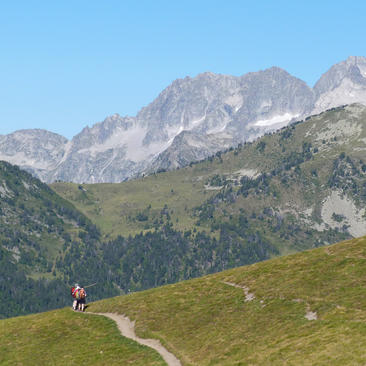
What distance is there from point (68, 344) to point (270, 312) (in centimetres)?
2455

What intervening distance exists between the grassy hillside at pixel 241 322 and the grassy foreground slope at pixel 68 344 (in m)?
0.14

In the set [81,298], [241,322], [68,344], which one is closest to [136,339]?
[68,344]

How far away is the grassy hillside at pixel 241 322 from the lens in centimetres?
5553

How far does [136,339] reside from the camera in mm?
71688

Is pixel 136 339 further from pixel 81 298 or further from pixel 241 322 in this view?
pixel 81 298

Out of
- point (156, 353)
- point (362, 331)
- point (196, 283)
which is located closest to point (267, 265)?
point (196, 283)

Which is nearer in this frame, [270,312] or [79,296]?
[270,312]

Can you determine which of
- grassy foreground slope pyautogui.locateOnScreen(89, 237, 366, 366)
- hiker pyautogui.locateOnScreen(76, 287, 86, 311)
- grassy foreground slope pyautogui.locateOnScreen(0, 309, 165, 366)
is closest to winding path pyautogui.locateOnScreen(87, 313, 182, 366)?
grassy foreground slope pyautogui.locateOnScreen(89, 237, 366, 366)

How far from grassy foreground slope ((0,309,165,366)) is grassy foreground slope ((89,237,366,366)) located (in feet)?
12.8

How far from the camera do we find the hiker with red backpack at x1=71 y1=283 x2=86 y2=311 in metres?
88.7

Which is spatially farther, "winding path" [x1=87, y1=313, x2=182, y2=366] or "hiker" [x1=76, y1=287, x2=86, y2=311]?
"hiker" [x1=76, y1=287, x2=86, y2=311]

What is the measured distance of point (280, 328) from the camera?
206ft

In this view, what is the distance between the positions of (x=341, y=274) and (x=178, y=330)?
69.7ft

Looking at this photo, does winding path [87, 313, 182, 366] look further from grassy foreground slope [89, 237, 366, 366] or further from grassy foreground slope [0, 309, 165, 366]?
grassy foreground slope [0, 309, 165, 366]
